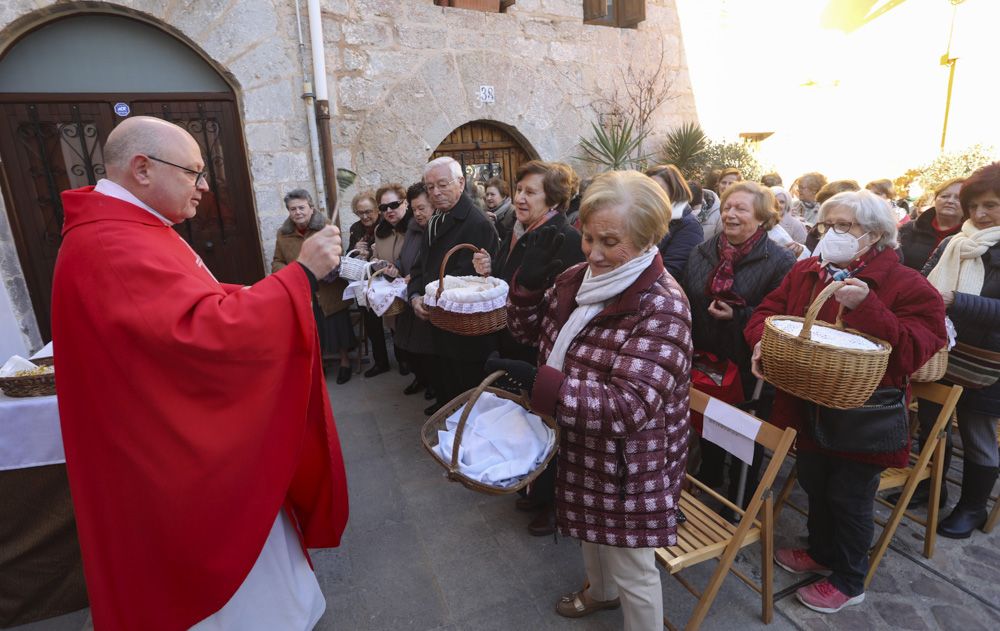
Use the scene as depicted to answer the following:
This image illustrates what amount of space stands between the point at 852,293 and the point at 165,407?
8.15 ft

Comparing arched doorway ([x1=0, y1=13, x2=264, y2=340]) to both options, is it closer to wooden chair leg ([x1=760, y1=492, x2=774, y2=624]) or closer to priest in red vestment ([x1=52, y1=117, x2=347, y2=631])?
priest in red vestment ([x1=52, y1=117, x2=347, y2=631])

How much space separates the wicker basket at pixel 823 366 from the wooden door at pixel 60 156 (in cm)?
556

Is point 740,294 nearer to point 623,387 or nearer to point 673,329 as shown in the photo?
point 673,329

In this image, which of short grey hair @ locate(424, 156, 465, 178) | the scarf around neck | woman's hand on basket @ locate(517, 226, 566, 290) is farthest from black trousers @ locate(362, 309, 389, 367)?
the scarf around neck

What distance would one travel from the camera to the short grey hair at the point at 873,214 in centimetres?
212

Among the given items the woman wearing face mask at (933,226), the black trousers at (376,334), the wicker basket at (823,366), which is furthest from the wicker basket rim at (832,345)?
the black trousers at (376,334)

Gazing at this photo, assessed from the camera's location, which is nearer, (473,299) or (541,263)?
(541,263)

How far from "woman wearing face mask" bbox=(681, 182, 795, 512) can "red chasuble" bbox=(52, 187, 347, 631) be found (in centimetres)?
210

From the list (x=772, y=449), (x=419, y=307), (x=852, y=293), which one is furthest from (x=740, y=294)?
(x=419, y=307)

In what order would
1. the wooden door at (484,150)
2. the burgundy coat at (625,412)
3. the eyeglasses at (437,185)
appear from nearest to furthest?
the burgundy coat at (625,412), the eyeglasses at (437,185), the wooden door at (484,150)

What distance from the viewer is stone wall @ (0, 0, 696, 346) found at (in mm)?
5090

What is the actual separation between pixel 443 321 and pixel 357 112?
3941 millimetres

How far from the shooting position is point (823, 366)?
182 cm

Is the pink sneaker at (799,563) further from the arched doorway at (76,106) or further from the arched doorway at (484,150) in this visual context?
the arched doorway at (76,106)
